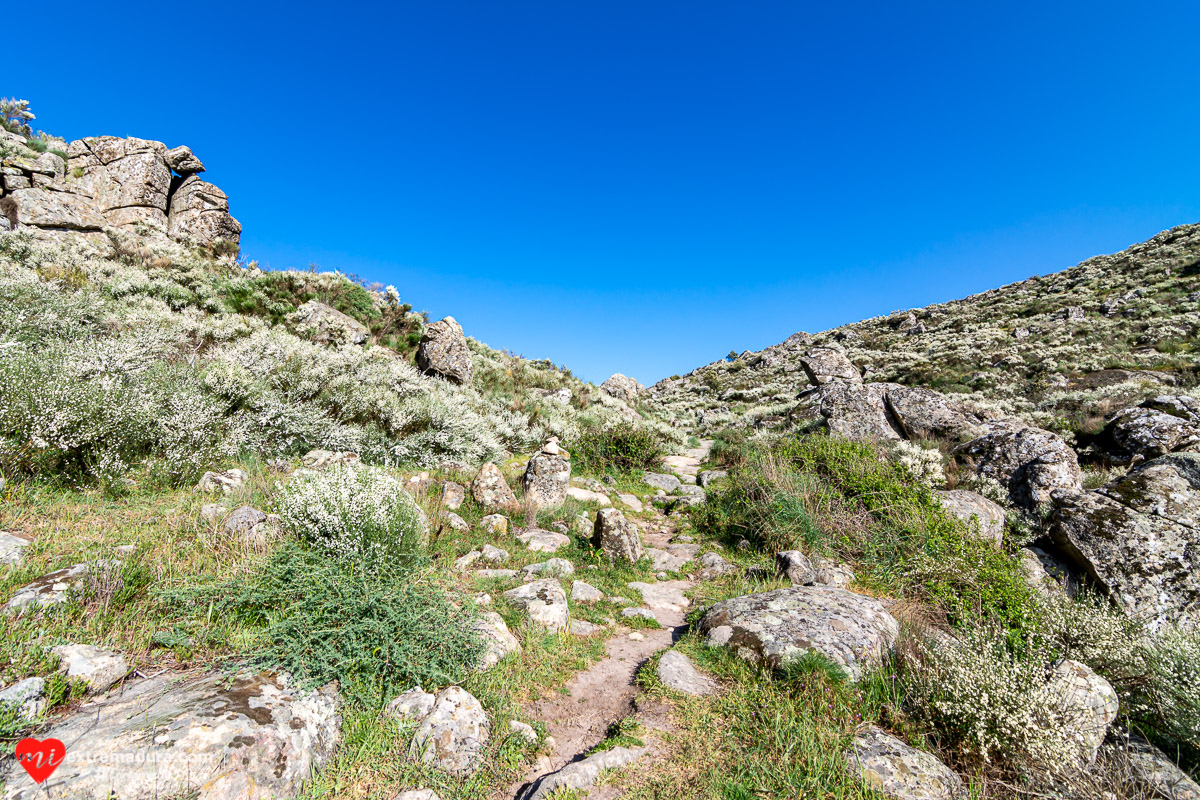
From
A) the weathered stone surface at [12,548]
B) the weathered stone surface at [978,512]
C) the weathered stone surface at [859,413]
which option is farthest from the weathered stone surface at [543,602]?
the weathered stone surface at [859,413]

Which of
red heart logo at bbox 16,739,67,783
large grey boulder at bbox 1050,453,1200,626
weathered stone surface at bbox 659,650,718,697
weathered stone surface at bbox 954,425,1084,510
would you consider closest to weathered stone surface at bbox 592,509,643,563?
weathered stone surface at bbox 659,650,718,697

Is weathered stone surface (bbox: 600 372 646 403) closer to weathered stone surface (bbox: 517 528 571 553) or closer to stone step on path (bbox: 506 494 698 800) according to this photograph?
weathered stone surface (bbox: 517 528 571 553)

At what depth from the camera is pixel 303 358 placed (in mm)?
9633

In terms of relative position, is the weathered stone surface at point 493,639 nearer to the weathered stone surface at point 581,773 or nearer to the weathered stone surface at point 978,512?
the weathered stone surface at point 581,773

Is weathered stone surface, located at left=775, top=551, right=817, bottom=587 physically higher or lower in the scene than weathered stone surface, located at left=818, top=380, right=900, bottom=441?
lower

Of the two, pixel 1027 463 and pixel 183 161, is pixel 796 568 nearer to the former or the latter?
pixel 1027 463

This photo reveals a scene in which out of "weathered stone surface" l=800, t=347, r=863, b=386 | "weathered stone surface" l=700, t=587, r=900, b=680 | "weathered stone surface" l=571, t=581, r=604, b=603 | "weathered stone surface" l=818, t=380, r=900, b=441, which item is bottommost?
"weathered stone surface" l=571, t=581, r=604, b=603

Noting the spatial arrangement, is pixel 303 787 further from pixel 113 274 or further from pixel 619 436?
pixel 113 274

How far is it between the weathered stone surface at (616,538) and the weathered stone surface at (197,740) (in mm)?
4437

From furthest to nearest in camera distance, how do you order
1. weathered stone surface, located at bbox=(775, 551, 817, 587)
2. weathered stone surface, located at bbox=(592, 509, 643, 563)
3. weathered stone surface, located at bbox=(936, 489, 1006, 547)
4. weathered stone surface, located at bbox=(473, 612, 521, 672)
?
weathered stone surface, located at bbox=(936, 489, 1006, 547)
weathered stone surface, located at bbox=(592, 509, 643, 563)
weathered stone surface, located at bbox=(775, 551, 817, 587)
weathered stone surface, located at bbox=(473, 612, 521, 672)

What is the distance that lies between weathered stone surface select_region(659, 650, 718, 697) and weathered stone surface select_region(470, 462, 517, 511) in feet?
13.0

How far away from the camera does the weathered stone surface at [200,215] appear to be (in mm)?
19312

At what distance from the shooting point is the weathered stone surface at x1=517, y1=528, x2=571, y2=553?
21.8 feet

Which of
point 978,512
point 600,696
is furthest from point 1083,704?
point 978,512
